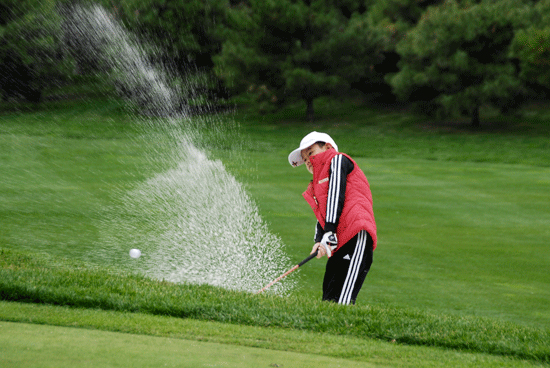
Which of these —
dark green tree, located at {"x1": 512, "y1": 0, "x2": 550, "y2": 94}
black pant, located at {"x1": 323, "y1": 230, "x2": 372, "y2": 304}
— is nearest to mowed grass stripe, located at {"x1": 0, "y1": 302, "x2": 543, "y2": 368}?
black pant, located at {"x1": 323, "y1": 230, "x2": 372, "y2": 304}

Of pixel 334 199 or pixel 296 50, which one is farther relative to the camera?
pixel 296 50

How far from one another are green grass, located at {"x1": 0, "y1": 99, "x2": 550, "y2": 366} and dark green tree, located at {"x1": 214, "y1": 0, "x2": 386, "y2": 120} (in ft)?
25.5

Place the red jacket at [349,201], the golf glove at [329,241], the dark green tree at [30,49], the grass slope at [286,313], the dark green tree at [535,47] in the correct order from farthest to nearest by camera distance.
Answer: the dark green tree at [30,49] → the dark green tree at [535,47] → the red jacket at [349,201] → the golf glove at [329,241] → the grass slope at [286,313]

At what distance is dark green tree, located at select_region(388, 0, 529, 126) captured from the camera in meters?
28.7

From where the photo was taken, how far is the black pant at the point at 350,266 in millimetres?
4723

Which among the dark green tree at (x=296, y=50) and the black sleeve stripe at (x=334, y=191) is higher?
the black sleeve stripe at (x=334, y=191)

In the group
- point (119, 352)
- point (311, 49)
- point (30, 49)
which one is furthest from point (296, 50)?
point (119, 352)

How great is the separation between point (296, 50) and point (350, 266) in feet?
91.6

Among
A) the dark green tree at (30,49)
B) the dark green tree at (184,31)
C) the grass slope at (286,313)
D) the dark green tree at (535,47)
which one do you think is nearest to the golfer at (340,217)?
the grass slope at (286,313)

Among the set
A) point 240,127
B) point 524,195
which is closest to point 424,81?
point 240,127

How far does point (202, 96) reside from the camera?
116ft

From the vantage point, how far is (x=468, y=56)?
29297mm

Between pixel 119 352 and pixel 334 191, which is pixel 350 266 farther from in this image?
pixel 119 352

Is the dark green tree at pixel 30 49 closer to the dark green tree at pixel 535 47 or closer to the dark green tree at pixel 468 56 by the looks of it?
the dark green tree at pixel 468 56
